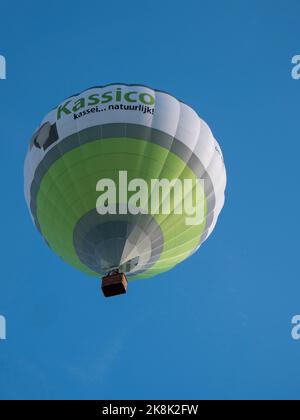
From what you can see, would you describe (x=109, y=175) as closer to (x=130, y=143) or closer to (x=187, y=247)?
(x=130, y=143)

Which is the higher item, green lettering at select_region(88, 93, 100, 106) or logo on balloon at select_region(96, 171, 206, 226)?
green lettering at select_region(88, 93, 100, 106)

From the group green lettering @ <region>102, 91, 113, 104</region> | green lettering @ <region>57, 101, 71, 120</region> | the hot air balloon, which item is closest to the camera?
the hot air balloon

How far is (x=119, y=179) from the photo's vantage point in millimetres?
14055

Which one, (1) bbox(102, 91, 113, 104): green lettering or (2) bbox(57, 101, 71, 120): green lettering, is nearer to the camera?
(1) bbox(102, 91, 113, 104): green lettering

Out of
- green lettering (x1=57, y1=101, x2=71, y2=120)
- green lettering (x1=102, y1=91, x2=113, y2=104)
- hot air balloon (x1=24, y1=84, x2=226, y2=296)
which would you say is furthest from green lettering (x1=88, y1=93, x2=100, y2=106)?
green lettering (x1=57, y1=101, x2=71, y2=120)

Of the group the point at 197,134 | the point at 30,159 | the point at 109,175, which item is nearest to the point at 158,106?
the point at 197,134

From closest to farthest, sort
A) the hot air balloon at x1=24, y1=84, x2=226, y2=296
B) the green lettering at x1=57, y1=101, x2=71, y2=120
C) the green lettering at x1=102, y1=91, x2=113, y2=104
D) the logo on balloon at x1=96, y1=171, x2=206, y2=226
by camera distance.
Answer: the logo on balloon at x1=96, y1=171, x2=206, y2=226, the hot air balloon at x1=24, y1=84, x2=226, y2=296, the green lettering at x1=102, y1=91, x2=113, y2=104, the green lettering at x1=57, y1=101, x2=71, y2=120

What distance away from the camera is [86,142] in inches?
569

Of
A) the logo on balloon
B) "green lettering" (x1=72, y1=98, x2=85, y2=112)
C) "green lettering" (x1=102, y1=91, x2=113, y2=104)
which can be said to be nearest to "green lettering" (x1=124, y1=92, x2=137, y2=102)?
"green lettering" (x1=102, y1=91, x2=113, y2=104)

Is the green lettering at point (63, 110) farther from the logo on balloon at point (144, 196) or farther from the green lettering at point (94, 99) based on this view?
the logo on balloon at point (144, 196)

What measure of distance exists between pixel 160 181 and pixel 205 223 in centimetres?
175

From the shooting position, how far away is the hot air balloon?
14133 mm

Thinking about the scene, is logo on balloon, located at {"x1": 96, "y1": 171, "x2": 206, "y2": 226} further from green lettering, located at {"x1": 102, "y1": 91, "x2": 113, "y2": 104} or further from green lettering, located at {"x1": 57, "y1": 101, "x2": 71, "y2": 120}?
green lettering, located at {"x1": 57, "y1": 101, "x2": 71, "y2": 120}

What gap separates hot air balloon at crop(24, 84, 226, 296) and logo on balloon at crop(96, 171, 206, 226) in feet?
0.06
